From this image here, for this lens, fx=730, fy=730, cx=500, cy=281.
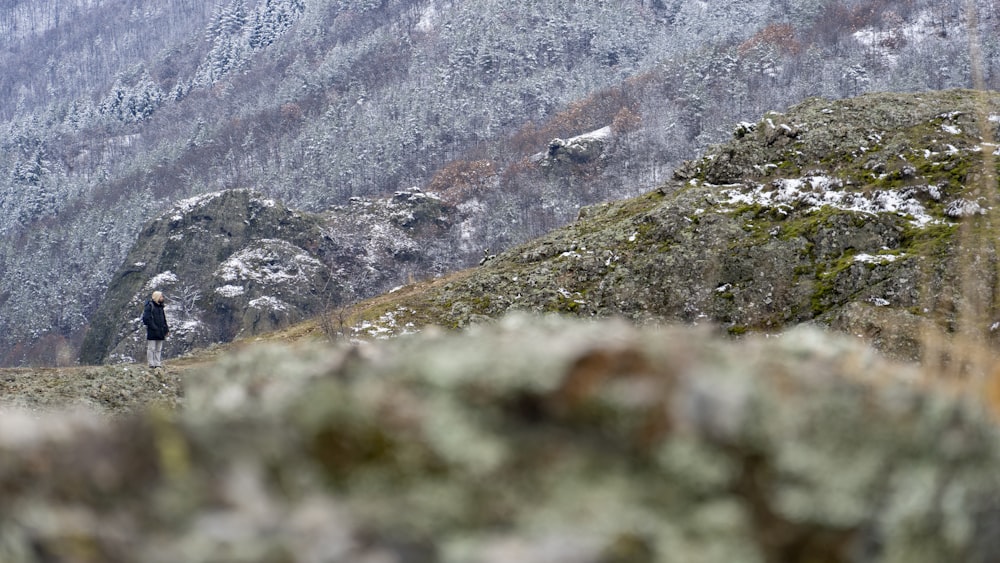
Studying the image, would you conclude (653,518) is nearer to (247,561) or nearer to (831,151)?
(247,561)

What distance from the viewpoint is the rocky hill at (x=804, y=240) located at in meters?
18.2

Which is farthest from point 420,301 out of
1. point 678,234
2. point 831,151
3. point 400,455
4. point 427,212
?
point 427,212

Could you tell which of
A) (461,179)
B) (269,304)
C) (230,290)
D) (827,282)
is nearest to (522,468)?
(827,282)

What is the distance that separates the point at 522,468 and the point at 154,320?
2025cm

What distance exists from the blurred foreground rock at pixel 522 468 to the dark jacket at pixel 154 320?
19.2 m

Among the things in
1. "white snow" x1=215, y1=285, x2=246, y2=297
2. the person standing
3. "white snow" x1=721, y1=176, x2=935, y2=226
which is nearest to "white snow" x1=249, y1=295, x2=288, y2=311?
"white snow" x1=215, y1=285, x2=246, y2=297

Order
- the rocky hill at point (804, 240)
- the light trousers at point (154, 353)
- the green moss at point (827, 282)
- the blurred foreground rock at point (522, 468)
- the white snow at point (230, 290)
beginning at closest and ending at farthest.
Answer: the blurred foreground rock at point (522, 468), the rocky hill at point (804, 240), the green moss at point (827, 282), the light trousers at point (154, 353), the white snow at point (230, 290)

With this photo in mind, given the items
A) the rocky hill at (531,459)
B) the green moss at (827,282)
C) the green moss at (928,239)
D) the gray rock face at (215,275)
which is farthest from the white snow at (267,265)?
the rocky hill at (531,459)

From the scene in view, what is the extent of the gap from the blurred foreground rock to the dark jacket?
19190 mm

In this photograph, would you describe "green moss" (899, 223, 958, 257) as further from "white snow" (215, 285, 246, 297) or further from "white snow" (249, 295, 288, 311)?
"white snow" (215, 285, 246, 297)

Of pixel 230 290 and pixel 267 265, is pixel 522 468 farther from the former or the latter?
pixel 267 265

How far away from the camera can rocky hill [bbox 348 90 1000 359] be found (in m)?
18.2

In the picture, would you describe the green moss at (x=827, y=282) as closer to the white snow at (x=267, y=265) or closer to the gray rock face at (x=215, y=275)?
the gray rock face at (x=215, y=275)

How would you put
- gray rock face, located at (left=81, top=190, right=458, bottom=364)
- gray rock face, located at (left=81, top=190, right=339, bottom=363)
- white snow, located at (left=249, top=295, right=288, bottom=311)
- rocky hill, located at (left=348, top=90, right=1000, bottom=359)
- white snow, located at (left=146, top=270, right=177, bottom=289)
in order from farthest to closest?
white snow, located at (left=146, top=270, right=177, bottom=289) < gray rock face, located at (left=81, top=190, right=458, bottom=364) < gray rock face, located at (left=81, top=190, right=339, bottom=363) < white snow, located at (left=249, top=295, right=288, bottom=311) < rocky hill, located at (left=348, top=90, right=1000, bottom=359)
